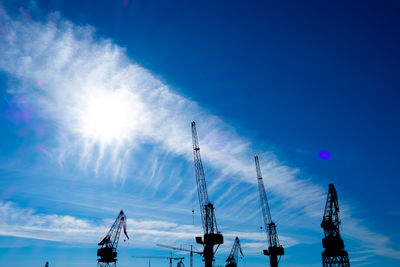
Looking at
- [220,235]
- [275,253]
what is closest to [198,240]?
[220,235]

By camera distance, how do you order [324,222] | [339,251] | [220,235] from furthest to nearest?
[220,235] → [324,222] → [339,251]

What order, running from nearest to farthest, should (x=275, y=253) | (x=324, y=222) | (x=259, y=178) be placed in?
1. (x=324, y=222)
2. (x=275, y=253)
3. (x=259, y=178)

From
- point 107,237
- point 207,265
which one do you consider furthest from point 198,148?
point 107,237

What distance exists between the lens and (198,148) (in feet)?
522

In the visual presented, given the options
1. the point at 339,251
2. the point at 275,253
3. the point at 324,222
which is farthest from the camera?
the point at 275,253

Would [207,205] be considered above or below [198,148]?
below

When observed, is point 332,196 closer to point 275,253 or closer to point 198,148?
point 275,253

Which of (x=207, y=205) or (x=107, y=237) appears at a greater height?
(x=207, y=205)

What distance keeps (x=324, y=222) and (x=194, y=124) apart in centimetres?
7898

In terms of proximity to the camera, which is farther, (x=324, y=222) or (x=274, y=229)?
(x=274, y=229)

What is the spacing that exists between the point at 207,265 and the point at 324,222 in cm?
5669

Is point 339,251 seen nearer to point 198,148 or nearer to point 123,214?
point 198,148

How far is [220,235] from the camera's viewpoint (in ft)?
477

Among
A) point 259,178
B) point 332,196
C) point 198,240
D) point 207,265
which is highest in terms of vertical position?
point 259,178
